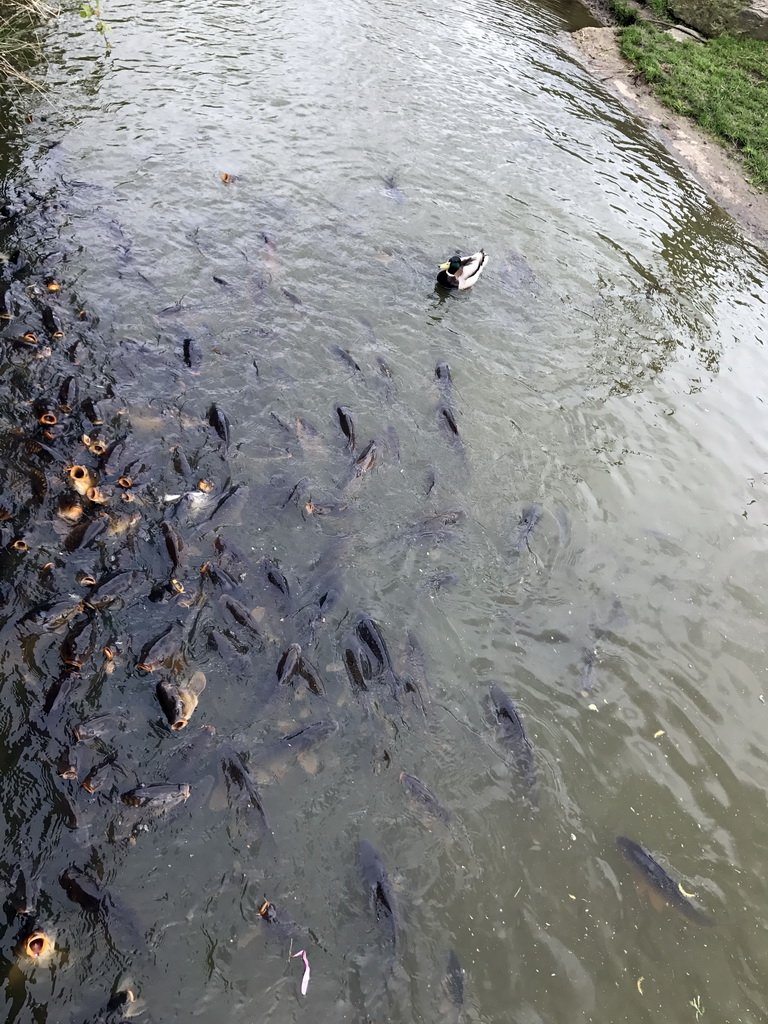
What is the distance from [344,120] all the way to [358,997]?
16094mm

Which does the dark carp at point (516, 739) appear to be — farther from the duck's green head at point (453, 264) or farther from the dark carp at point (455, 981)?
the duck's green head at point (453, 264)

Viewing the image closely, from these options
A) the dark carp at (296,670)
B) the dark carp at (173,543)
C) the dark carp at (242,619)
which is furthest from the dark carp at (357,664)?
the dark carp at (173,543)

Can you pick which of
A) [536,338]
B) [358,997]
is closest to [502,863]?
[358,997]

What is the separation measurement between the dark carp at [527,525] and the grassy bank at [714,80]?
1383cm

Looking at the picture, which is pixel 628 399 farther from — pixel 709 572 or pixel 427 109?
pixel 427 109

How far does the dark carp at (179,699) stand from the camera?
6.04 metres

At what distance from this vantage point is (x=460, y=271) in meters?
11.6

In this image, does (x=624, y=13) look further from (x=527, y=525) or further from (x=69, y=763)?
Result: (x=69, y=763)

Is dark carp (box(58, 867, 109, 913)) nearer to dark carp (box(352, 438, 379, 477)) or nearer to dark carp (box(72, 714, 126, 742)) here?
dark carp (box(72, 714, 126, 742))

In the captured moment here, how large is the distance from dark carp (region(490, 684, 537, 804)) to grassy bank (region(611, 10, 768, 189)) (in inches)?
651

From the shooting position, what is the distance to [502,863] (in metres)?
5.82

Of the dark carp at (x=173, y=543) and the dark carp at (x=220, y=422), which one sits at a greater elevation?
the dark carp at (x=220, y=422)

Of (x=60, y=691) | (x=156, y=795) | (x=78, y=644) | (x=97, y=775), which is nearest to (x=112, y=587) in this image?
(x=78, y=644)

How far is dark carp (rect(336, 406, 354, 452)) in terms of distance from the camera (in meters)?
8.88
